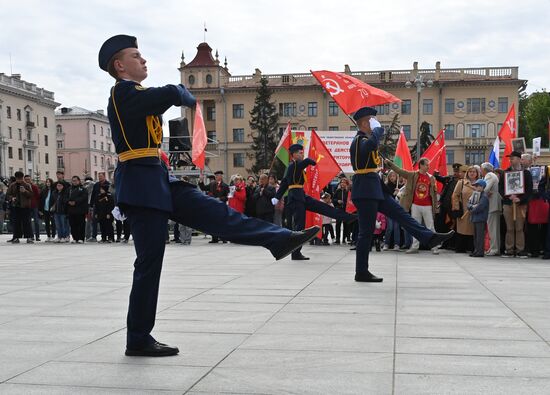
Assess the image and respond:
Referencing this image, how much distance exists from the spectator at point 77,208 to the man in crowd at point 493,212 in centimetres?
1006

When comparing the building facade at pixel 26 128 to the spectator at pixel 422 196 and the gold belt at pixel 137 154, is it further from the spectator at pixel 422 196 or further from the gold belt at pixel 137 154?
the gold belt at pixel 137 154

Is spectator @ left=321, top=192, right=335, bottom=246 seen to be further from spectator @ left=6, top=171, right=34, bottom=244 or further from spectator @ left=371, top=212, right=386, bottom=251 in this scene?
spectator @ left=6, top=171, right=34, bottom=244

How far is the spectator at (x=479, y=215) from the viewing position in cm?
1220

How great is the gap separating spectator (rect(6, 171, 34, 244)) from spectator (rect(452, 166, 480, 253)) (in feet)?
35.9

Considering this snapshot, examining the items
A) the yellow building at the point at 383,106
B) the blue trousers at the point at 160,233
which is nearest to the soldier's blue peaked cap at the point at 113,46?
the blue trousers at the point at 160,233

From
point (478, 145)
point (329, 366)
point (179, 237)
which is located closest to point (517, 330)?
point (329, 366)

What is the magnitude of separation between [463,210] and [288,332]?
29.6 feet

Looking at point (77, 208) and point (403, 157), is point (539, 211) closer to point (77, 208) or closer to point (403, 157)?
point (403, 157)

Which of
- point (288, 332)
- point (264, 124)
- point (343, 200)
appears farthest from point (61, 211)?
point (264, 124)

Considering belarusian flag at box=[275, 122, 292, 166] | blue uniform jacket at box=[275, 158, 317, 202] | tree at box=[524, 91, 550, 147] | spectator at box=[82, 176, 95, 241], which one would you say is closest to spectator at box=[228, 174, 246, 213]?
belarusian flag at box=[275, 122, 292, 166]

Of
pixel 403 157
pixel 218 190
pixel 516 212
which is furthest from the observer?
pixel 218 190

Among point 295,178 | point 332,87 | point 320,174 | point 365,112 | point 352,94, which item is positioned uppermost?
point 332,87

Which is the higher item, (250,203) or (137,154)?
(137,154)

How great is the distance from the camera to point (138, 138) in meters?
4.38
